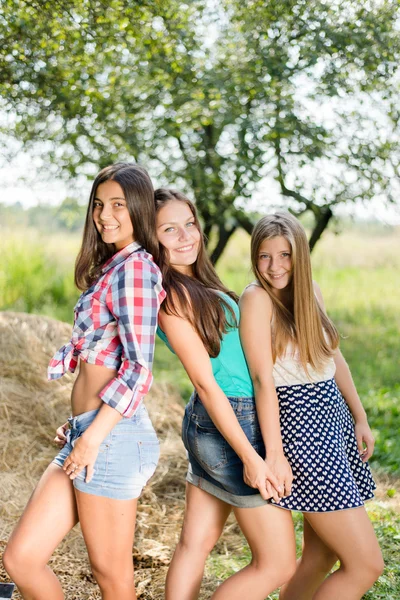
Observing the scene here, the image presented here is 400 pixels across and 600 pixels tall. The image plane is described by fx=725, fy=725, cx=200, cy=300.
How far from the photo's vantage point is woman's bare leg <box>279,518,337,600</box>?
9.04 ft

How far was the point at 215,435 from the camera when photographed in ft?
8.21

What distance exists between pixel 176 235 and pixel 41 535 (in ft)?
3.62

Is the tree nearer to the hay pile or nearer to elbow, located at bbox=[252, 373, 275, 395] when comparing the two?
the hay pile

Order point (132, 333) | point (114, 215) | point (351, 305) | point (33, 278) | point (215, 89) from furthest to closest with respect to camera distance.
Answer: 1. point (351, 305)
2. point (33, 278)
3. point (215, 89)
4. point (114, 215)
5. point (132, 333)

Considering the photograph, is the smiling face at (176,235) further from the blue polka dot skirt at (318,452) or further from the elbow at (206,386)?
the blue polka dot skirt at (318,452)

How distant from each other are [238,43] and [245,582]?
557 centimetres

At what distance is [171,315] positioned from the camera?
2.38 metres

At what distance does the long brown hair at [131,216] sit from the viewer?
2.44 meters

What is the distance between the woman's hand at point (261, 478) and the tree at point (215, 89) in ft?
10.5

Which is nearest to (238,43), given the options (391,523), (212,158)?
(212,158)

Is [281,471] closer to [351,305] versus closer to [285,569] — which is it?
[285,569]

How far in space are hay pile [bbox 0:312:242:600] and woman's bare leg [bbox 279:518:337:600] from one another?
0.68 meters

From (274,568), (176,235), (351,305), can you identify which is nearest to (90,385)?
(176,235)

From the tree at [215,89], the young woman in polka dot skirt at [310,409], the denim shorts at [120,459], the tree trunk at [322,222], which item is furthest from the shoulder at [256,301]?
the tree trunk at [322,222]
